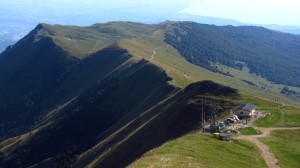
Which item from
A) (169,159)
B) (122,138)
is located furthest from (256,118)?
(122,138)

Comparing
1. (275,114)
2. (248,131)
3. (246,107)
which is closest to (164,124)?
(246,107)

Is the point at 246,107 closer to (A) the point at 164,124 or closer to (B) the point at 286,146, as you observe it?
(B) the point at 286,146

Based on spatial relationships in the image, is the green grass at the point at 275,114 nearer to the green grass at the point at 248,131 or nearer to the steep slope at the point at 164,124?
the green grass at the point at 248,131

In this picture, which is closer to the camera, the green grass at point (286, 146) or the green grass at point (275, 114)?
the green grass at point (286, 146)

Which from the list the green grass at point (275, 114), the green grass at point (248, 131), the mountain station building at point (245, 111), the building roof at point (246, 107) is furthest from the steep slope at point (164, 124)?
the green grass at point (248, 131)

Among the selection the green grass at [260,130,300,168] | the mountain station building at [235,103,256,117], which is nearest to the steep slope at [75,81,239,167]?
the mountain station building at [235,103,256,117]

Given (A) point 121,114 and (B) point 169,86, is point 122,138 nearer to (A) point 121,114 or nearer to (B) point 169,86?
(B) point 169,86
